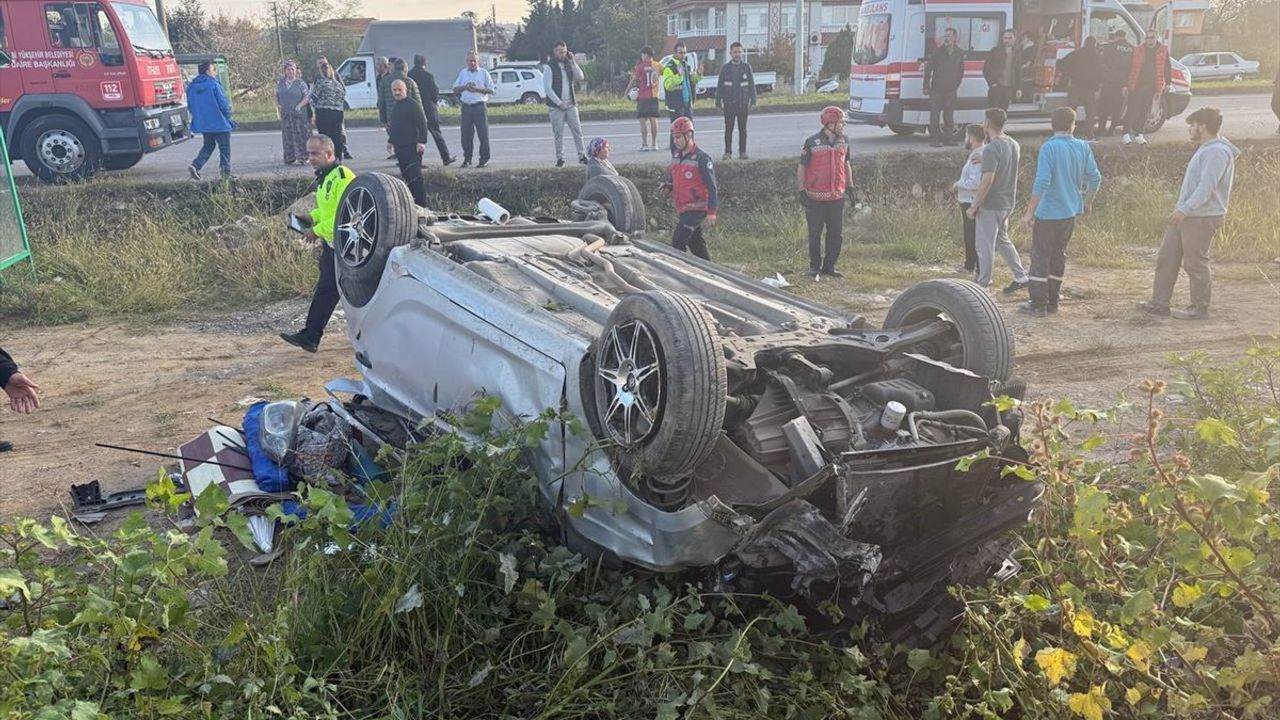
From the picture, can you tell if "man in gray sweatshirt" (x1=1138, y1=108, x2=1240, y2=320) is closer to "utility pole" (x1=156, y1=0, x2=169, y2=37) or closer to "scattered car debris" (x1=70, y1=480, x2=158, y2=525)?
"scattered car debris" (x1=70, y1=480, x2=158, y2=525)

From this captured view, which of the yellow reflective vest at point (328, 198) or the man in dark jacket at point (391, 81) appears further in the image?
the man in dark jacket at point (391, 81)

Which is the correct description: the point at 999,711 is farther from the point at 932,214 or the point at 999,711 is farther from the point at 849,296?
the point at 932,214

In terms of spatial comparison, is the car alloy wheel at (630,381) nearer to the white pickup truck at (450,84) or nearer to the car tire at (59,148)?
the car tire at (59,148)

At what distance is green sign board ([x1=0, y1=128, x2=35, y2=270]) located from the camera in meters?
8.85

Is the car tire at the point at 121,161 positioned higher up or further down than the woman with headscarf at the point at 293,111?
further down

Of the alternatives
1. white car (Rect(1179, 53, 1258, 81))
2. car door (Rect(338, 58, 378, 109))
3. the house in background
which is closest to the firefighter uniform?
car door (Rect(338, 58, 378, 109))

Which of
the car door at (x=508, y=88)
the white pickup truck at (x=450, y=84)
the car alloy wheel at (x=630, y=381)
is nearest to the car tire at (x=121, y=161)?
the car alloy wheel at (x=630, y=381)

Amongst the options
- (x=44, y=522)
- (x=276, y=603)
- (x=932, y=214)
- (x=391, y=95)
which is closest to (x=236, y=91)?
(x=391, y=95)

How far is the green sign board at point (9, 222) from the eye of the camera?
885cm

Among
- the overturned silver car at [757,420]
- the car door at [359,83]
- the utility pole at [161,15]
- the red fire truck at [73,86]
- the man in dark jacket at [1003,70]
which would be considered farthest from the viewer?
the car door at [359,83]

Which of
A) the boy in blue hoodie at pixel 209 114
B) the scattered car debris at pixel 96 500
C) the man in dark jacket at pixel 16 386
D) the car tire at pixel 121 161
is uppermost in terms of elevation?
the boy in blue hoodie at pixel 209 114

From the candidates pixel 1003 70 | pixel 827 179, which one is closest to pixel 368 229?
pixel 827 179

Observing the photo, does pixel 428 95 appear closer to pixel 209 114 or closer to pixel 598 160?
pixel 209 114

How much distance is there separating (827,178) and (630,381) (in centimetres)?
676
